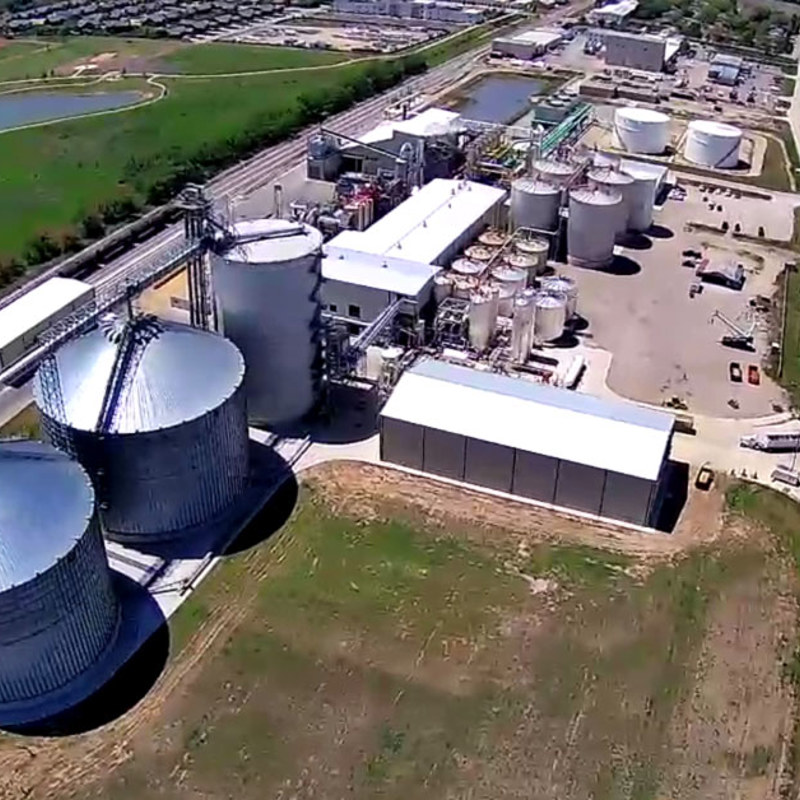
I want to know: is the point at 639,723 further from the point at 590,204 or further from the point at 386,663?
the point at 590,204

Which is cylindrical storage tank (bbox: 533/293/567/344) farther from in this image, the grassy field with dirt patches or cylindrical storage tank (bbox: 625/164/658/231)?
cylindrical storage tank (bbox: 625/164/658/231)

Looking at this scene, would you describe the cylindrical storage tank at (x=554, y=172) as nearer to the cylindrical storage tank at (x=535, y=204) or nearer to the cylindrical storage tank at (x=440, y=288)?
the cylindrical storage tank at (x=535, y=204)

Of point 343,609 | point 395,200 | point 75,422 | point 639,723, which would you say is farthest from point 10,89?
point 639,723

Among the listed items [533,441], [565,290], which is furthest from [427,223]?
[533,441]

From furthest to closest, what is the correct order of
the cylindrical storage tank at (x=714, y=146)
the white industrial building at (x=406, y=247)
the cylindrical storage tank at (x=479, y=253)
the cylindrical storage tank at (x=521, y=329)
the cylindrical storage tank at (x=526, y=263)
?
the cylindrical storage tank at (x=714, y=146)
the cylindrical storage tank at (x=479, y=253)
the cylindrical storage tank at (x=526, y=263)
the white industrial building at (x=406, y=247)
the cylindrical storage tank at (x=521, y=329)

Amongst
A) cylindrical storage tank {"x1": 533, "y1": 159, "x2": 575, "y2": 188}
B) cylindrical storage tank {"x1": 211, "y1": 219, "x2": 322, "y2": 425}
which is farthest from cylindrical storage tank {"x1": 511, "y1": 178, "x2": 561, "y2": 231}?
cylindrical storage tank {"x1": 211, "y1": 219, "x2": 322, "y2": 425}

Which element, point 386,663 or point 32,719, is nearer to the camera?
point 32,719

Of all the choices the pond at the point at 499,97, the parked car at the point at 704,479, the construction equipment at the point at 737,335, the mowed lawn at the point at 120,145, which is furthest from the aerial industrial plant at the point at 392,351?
the pond at the point at 499,97
